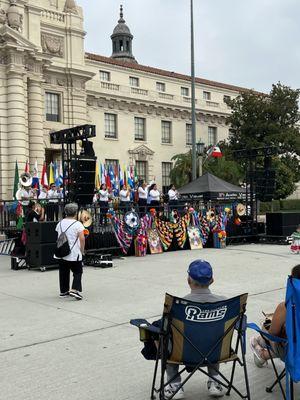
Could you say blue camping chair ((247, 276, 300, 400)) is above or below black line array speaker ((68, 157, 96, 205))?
below

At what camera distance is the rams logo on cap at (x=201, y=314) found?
3939 millimetres

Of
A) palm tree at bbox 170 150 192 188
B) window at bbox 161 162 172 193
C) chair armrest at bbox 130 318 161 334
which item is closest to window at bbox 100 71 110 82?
window at bbox 161 162 172 193

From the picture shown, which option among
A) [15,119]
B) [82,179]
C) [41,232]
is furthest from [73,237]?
[15,119]

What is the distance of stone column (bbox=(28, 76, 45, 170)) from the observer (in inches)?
1158

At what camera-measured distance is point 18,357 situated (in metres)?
5.52

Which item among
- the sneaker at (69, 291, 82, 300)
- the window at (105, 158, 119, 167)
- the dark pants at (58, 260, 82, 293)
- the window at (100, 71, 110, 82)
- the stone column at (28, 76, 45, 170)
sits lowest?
the sneaker at (69, 291, 82, 300)

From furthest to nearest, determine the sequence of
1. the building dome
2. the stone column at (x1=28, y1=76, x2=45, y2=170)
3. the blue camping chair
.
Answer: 1. the building dome
2. the stone column at (x1=28, y1=76, x2=45, y2=170)
3. the blue camping chair

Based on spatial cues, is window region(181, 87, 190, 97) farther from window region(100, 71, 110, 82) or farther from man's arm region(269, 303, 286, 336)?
man's arm region(269, 303, 286, 336)

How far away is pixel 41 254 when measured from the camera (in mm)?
12172

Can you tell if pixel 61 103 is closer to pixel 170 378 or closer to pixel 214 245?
pixel 214 245

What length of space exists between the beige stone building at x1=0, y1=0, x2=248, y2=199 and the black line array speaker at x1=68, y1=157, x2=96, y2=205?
16057mm

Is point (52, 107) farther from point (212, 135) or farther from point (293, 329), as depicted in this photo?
point (293, 329)

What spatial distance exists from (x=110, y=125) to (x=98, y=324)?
3211cm

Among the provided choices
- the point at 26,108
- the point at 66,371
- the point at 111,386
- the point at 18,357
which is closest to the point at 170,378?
the point at 111,386
